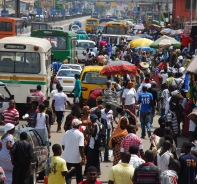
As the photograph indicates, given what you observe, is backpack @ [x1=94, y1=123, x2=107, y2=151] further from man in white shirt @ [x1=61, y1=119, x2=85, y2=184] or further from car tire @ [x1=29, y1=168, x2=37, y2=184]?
car tire @ [x1=29, y1=168, x2=37, y2=184]

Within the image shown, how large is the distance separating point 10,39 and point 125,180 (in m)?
15.0

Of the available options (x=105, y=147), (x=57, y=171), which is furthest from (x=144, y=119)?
(x=57, y=171)

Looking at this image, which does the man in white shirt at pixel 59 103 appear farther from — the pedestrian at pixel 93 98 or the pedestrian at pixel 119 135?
the pedestrian at pixel 119 135

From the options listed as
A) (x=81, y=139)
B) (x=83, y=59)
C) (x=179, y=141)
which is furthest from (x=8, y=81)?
(x=83, y=59)

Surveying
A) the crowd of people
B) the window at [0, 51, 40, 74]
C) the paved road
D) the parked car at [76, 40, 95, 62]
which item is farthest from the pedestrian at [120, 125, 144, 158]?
the parked car at [76, 40, 95, 62]

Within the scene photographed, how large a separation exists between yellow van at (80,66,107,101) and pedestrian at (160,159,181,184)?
1575 centimetres

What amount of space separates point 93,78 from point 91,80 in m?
0.11

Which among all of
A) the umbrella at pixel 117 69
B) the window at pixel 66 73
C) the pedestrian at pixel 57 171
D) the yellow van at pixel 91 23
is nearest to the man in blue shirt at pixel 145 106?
the umbrella at pixel 117 69

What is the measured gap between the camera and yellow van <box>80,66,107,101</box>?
27672 millimetres

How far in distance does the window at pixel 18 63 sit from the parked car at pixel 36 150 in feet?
31.9

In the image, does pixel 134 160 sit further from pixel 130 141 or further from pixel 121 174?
pixel 130 141

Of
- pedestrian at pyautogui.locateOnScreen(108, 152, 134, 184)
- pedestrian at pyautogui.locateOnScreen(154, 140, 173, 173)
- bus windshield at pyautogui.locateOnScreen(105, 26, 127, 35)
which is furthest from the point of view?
bus windshield at pyautogui.locateOnScreen(105, 26, 127, 35)

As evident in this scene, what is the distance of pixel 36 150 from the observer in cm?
1488

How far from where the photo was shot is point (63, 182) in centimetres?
1259
